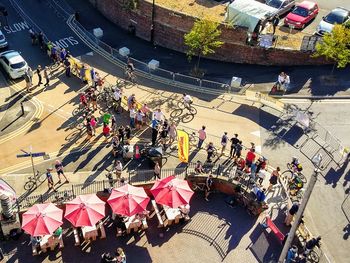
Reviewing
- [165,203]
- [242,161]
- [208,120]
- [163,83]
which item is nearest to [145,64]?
[163,83]

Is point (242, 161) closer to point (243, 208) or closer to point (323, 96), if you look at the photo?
point (243, 208)

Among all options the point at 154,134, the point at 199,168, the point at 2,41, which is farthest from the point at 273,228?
the point at 2,41

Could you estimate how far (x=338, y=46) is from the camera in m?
36.5

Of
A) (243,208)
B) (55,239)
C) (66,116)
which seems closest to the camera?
(55,239)

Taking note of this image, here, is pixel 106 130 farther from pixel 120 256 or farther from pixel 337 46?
pixel 337 46

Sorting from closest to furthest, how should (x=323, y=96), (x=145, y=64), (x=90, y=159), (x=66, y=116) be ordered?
1. (x=90, y=159)
2. (x=66, y=116)
3. (x=323, y=96)
4. (x=145, y=64)

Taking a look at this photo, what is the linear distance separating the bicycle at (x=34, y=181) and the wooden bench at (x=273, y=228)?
13466 mm

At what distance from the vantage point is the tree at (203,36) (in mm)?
37100

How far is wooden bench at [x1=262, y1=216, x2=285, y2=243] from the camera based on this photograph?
25994 millimetres

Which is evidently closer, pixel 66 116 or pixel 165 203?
pixel 165 203

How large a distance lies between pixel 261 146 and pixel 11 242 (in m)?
16.7

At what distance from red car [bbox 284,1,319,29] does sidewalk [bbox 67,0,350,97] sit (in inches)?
199

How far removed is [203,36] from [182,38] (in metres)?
4.03

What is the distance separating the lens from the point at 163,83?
38.0 m
